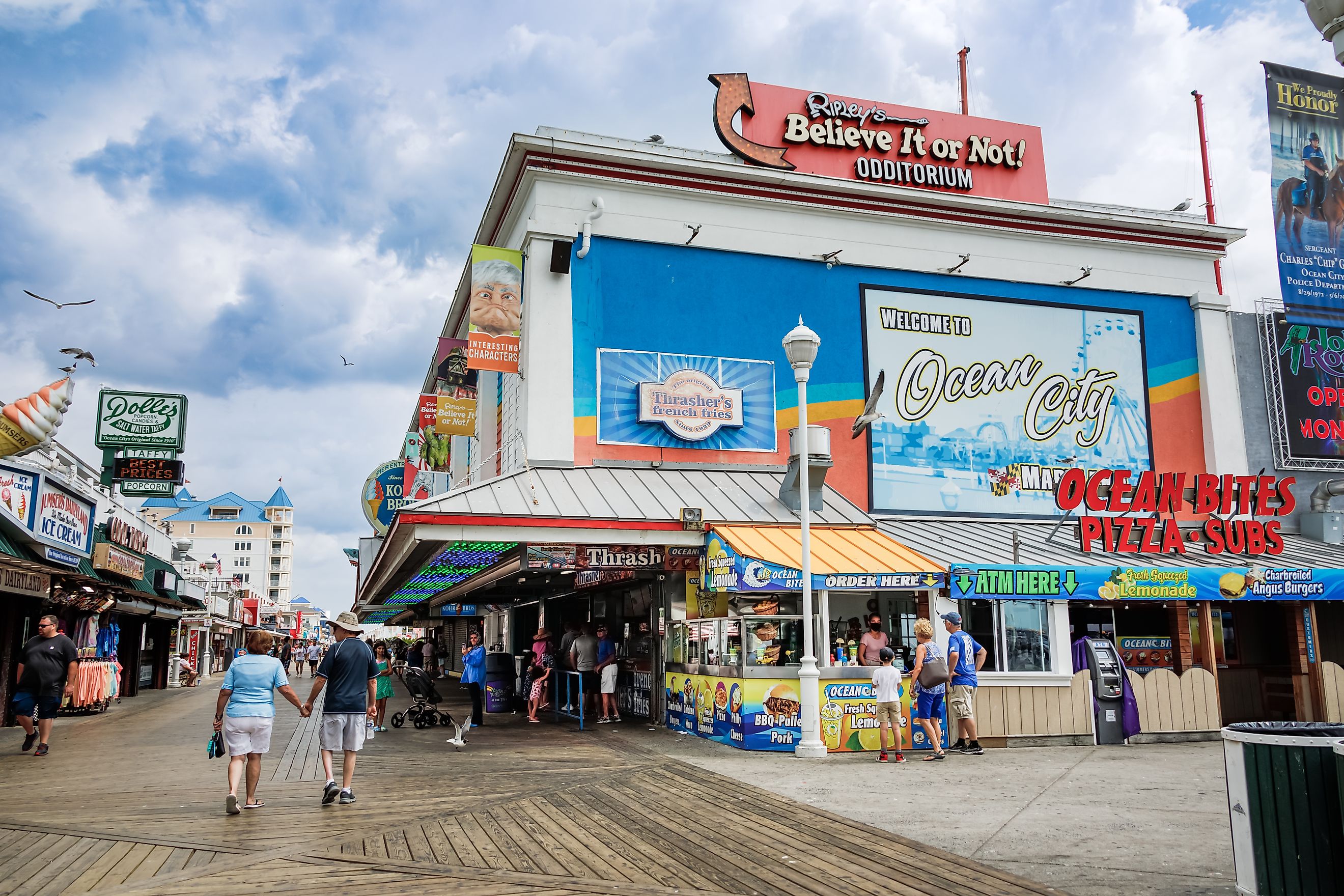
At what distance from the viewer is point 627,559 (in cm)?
1491

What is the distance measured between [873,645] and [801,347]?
4134 mm

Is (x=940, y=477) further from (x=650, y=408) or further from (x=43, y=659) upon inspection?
(x=43, y=659)

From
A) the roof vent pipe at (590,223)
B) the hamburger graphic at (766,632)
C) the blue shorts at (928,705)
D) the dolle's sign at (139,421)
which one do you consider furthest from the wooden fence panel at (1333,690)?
the dolle's sign at (139,421)

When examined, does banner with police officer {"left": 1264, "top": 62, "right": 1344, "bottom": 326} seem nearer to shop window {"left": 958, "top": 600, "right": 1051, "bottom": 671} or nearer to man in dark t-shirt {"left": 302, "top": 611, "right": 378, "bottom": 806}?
shop window {"left": 958, "top": 600, "right": 1051, "bottom": 671}

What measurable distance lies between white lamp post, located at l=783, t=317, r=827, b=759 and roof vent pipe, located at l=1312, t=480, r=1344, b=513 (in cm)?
1349

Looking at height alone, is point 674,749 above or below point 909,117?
below

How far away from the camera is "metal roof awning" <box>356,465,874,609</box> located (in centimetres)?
1360

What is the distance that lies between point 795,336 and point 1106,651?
6521 mm

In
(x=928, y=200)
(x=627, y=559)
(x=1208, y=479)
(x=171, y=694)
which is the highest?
(x=928, y=200)

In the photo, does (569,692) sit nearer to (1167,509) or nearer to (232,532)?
(1167,509)

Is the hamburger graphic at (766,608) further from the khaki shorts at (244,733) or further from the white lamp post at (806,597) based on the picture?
the khaki shorts at (244,733)

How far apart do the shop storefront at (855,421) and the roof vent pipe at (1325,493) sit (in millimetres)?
1041

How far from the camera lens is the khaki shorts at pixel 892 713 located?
471 inches

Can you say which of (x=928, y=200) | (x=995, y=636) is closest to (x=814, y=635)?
(x=995, y=636)
